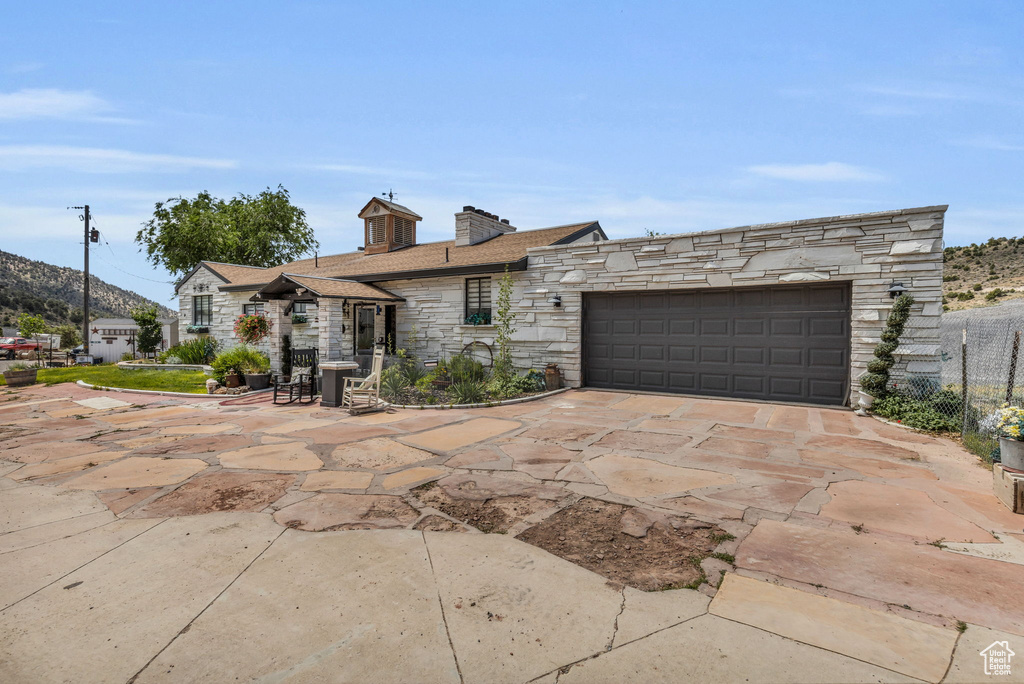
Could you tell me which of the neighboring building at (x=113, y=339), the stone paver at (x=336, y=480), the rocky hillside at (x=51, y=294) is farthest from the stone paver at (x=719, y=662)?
the rocky hillside at (x=51, y=294)

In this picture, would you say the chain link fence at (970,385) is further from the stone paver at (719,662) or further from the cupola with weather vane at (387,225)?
the cupola with weather vane at (387,225)

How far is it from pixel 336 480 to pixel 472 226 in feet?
40.1

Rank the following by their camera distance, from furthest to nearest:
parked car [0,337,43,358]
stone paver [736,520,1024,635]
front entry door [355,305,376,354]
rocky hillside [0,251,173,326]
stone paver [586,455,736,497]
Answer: rocky hillside [0,251,173,326] < parked car [0,337,43,358] < front entry door [355,305,376,354] < stone paver [586,455,736,497] < stone paver [736,520,1024,635]

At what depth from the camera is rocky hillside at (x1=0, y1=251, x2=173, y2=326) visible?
151ft

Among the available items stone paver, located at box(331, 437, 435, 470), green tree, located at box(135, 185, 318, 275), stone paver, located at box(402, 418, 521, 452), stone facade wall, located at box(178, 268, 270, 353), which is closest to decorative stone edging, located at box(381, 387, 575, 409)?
stone paver, located at box(402, 418, 521, 452)

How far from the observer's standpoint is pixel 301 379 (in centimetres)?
1037

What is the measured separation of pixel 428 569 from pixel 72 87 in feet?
38.9

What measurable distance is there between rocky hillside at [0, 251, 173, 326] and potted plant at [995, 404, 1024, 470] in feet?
174

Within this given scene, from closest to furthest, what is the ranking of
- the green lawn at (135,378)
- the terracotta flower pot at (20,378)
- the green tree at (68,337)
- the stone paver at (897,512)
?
the stone paver at (897,512)
the green lawn at (135,378)
the terracotta flower pot at (20,378)
the green tree at (68,337)

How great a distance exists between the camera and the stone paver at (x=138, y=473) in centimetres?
464

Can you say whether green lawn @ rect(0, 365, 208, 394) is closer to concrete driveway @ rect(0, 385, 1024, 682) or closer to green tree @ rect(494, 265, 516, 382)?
concrete driveway @ rect(0, 385, 1024, 682)

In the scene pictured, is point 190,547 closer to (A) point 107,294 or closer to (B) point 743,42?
(B) point 743,42

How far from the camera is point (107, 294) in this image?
61438 mm

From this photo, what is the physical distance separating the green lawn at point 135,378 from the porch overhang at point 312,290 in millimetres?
2981
